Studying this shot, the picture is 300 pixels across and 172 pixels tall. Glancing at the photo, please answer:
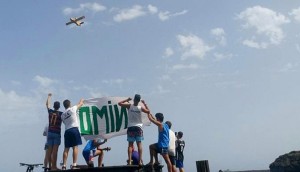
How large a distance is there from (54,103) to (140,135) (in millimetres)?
2891

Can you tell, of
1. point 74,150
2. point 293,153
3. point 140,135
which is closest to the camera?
point 74,150

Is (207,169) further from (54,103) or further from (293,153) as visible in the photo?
(293,153)

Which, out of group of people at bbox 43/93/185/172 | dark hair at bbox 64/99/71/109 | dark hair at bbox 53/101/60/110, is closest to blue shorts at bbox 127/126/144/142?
group of people at bbox 43/93/185/172

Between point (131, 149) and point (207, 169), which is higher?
point (131, 149)

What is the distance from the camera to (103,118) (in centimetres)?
1231

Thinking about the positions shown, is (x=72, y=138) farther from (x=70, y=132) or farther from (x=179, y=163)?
(x=179, y=163)

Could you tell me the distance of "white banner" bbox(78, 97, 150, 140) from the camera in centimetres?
1209

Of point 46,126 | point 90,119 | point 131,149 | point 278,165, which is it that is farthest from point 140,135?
point 278,165

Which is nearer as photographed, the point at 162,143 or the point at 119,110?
the point at 162,143

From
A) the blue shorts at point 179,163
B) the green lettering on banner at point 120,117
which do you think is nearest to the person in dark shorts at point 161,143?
the green lettering on banner at point 120,117

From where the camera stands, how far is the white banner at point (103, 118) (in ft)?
39.7

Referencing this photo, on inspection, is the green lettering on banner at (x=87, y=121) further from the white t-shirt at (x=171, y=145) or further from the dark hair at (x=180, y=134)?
the dark hair at (x=180, y=134)

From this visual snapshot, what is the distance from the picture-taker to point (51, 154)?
10.8m

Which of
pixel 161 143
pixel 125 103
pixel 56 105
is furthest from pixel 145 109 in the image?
pixel 56 105
